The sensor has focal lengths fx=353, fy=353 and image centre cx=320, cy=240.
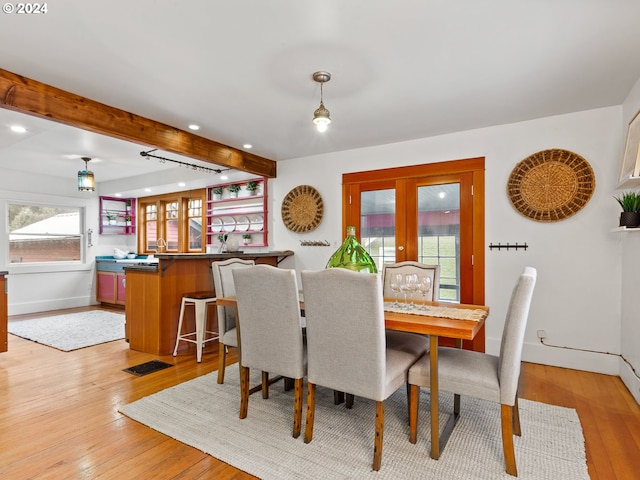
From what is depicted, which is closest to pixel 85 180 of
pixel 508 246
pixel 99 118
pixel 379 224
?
pixel 99 118

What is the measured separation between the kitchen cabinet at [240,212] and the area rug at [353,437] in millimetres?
3000

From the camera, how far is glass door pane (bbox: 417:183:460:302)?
3.87m

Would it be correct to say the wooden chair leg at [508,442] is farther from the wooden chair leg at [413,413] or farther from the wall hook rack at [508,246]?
the wall hook rack at [508,246]

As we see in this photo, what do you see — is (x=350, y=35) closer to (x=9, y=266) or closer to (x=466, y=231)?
(x=466, y=231)

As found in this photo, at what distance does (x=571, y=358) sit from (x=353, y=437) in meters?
2.46

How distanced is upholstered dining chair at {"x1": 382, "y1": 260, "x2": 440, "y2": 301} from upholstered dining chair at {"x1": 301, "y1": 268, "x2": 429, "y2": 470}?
3.52 ft

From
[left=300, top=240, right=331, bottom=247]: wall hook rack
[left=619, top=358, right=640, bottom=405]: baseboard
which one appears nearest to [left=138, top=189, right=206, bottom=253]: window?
[left=300, top=240, right=331, bottom=247]: wall hook rack

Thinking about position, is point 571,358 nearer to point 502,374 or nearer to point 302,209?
point 502,374

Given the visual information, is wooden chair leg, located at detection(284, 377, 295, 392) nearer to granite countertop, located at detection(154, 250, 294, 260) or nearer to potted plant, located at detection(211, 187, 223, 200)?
granite countertop, located at detection(154, 250, 294, 260)

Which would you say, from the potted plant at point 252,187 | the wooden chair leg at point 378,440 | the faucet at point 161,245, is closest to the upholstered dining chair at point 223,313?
the wooden chair leg at point 378,440

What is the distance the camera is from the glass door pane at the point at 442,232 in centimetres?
387

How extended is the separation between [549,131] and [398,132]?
1.43 metres

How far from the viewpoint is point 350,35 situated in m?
2.05

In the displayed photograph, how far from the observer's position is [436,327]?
1882 mm
